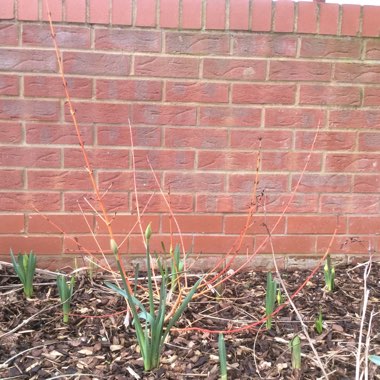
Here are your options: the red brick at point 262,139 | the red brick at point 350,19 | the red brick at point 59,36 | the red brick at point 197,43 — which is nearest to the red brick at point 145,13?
the red brick at point 197,43

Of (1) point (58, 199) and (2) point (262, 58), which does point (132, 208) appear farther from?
(2) point (262, 58)

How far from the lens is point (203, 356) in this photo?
2.26 m

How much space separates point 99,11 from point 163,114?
0.63 m

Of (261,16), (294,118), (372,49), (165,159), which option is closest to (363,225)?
(294,118)

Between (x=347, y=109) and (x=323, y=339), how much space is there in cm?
138

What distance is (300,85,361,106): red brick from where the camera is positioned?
3107 mm

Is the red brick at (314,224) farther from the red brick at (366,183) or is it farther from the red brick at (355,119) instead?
the red brick at (355,119)

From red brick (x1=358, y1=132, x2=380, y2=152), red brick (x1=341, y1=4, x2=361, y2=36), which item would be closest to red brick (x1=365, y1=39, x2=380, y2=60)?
red brick (x1=341, y1=4, x2=361, y2=36)

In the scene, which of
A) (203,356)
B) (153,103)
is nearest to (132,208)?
(153,103)

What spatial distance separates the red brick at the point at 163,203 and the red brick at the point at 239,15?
960mm

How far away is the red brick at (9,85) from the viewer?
9.60ft

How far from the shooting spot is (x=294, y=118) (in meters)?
3.12

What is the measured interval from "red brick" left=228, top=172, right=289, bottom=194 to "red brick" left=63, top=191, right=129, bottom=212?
0.60 meters

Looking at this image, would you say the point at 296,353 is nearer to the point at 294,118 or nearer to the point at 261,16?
the point at 294,118
